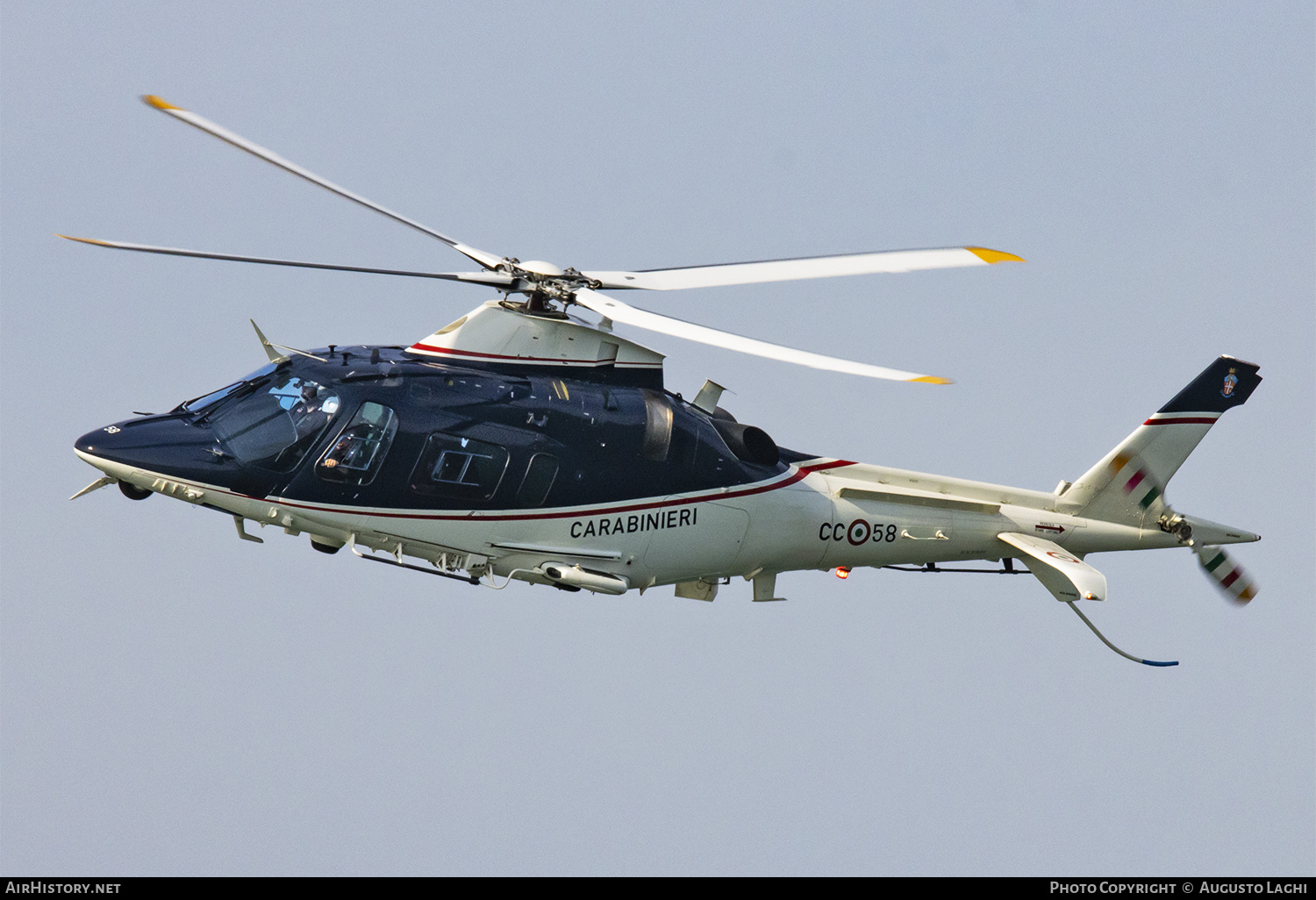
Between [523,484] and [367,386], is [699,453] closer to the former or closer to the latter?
[523,484]

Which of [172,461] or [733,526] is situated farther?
[733,526]

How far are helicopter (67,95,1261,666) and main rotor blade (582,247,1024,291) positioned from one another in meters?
0.02

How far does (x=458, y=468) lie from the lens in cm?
1595

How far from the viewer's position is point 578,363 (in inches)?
659

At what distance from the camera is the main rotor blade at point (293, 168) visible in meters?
15.2

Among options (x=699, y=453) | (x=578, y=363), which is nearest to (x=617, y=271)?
(x=578, y=363)

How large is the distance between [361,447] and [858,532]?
5.76m

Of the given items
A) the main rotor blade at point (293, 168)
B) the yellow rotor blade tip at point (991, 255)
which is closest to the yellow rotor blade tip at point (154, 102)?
the main rotor blade at point (293, 168)

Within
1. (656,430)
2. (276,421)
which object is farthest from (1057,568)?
(276,421)

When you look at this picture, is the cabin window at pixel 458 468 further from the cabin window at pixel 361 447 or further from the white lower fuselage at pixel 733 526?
the cabin window at pixel 361 447

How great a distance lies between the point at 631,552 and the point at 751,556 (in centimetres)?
154

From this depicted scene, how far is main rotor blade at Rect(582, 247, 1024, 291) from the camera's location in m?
16.0

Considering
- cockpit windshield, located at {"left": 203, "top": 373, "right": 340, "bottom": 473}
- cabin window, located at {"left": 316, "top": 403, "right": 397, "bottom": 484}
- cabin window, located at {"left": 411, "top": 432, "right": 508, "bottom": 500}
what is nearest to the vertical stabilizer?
cabin window, located at {"left": 411, "top": 432, "right": 508, "bottom": 500}

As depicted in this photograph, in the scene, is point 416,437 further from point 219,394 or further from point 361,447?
point 219,394
